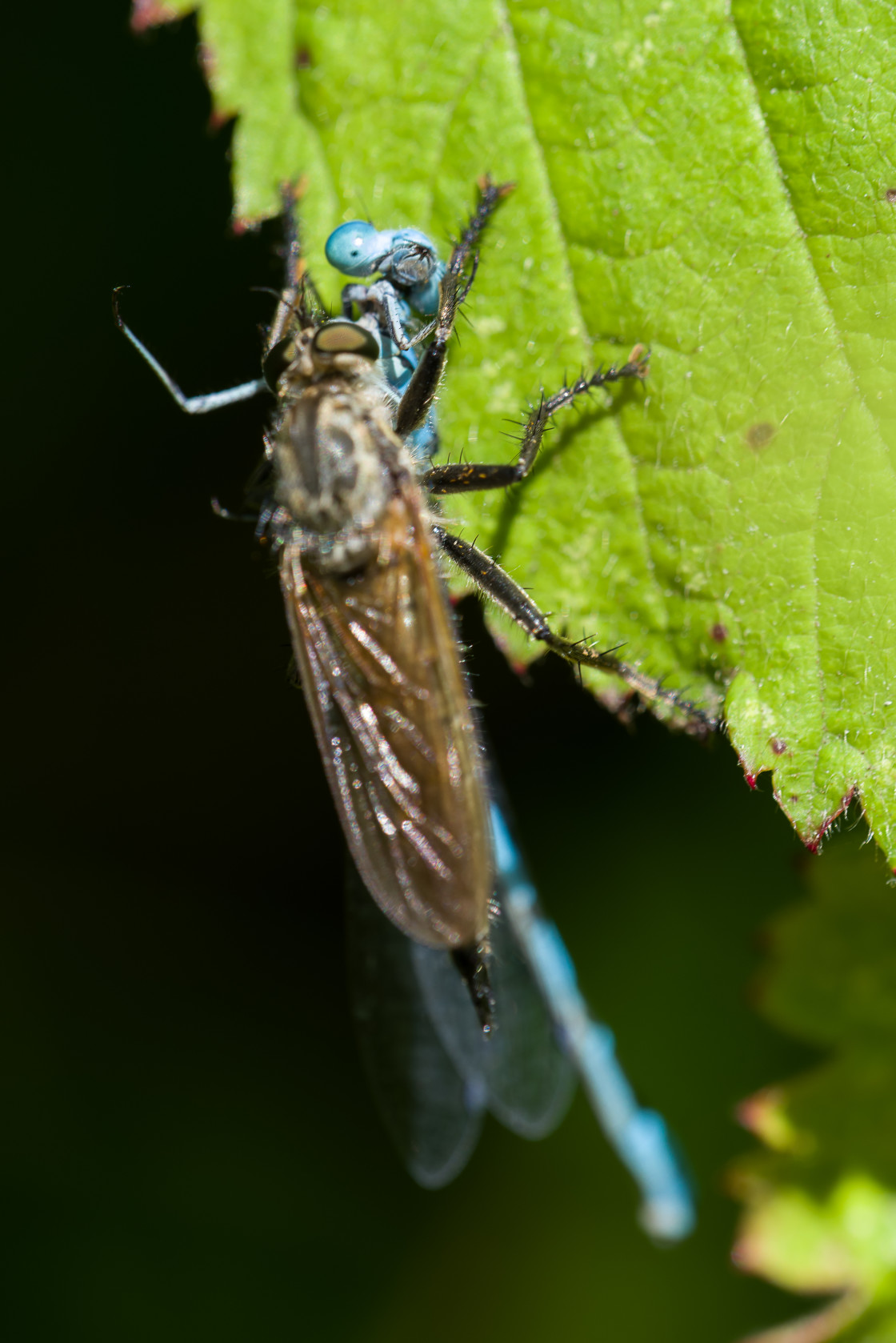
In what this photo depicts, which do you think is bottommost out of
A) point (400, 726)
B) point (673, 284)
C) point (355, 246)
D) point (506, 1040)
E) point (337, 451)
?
point (506, 1040)

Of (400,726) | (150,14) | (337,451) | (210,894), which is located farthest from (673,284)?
(210,894)

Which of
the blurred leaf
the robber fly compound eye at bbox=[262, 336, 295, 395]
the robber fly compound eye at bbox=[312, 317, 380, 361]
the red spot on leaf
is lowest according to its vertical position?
the blurred leaf

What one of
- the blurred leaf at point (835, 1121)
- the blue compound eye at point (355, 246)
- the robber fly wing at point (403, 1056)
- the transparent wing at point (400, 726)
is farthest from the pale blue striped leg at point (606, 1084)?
the blue compound eye at point (355, 246)

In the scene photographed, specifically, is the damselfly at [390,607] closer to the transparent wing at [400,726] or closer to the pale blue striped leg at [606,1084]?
the transparent wing at [400,726]

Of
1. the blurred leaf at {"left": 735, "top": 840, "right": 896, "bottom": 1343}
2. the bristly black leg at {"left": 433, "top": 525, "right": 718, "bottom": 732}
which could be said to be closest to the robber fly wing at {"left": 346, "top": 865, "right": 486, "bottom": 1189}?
the blurred leaf at {"left": 735, "top": 840, "right": 896, "bottom": 1343}

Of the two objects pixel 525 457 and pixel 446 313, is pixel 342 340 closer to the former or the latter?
pixel 446 313

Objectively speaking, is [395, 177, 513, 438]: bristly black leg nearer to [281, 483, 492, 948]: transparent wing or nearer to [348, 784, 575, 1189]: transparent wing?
[281, 483, 492, 948]: transparent wing

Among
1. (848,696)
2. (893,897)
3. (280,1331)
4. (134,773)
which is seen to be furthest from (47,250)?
(280,1331)
